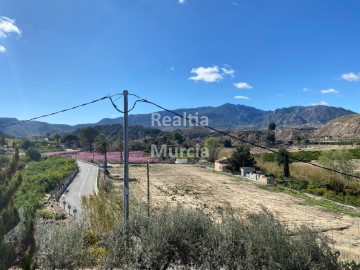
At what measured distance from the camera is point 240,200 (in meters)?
27.7

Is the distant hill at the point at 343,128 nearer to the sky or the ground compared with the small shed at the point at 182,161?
nearer to the sky

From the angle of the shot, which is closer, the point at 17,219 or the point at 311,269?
the point at 311,269

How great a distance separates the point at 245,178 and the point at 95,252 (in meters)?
35.6

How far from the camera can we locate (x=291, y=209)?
24391 millimetres

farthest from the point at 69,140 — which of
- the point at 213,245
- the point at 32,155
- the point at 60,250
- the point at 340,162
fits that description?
the point at 213,245

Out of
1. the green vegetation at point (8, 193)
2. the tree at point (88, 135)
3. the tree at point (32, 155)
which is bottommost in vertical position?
the tree at point (32, 155)

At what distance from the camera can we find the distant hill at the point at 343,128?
143m

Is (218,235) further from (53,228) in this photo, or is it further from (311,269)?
(53,228)

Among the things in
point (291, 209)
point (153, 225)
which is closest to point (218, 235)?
point (153, 225)

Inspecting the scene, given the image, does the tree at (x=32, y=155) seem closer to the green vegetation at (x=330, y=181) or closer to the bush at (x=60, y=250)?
the green vegetation at (x=330, y=181)

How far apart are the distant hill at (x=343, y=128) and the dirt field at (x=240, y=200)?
11707 centimetres

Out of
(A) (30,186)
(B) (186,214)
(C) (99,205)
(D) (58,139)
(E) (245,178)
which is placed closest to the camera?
(B) (186,214)

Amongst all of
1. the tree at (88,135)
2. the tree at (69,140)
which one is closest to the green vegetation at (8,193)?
the tree at (88,135)

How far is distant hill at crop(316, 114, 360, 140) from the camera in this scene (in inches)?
5649
